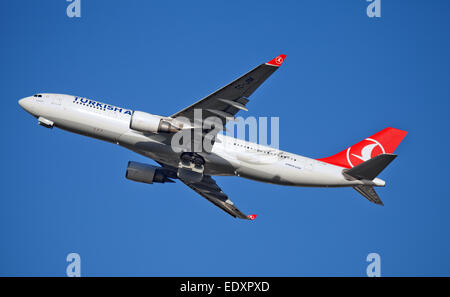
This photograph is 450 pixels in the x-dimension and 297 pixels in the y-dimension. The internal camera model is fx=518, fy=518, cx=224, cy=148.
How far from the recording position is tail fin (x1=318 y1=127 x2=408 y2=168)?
41.6m

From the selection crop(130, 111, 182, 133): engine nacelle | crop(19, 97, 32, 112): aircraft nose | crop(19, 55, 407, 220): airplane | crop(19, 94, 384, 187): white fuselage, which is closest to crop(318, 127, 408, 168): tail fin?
crop(19, 55, 407, 220): airplane

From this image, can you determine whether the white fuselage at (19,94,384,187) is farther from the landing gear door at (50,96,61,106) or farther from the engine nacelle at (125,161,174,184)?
the engine nacelle at (125,161,174,184)

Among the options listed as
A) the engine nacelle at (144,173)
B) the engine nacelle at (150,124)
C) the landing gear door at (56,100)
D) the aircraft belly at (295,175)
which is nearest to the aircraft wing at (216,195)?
the engine nacelle at (144,173)

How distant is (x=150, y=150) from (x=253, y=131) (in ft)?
25.9

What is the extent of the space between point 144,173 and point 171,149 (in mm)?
5882

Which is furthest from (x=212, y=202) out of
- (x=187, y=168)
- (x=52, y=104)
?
(x=52, y=104)

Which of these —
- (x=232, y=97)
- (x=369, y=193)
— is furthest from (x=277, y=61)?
(x=369, y=193)

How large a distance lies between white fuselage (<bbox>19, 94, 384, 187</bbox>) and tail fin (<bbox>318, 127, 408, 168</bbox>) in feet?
6.97

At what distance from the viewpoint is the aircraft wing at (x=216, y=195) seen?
149 feet

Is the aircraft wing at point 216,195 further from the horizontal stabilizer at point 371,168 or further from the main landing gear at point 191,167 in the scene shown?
the horizontal stabilizer at point 371,168

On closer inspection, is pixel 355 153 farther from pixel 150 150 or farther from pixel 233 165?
pixel 150 150

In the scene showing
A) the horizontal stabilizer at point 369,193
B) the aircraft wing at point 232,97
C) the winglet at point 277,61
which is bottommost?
the horizontal stabilizer at point 369,193

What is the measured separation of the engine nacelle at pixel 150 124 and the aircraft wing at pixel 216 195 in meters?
9.60

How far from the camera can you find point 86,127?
37.8 m
